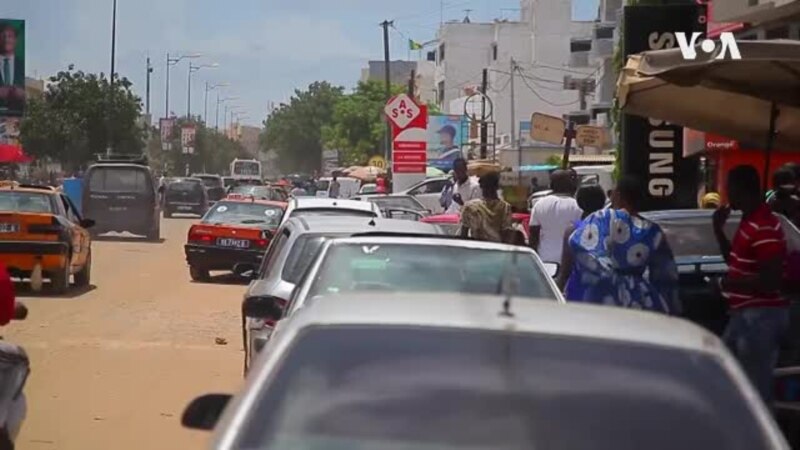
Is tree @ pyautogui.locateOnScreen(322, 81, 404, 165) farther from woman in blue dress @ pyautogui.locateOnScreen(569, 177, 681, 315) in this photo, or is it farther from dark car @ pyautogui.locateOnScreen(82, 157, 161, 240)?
woman in blue dress @ pyautogui.locateOnScreen(569, 177, 681, 315)

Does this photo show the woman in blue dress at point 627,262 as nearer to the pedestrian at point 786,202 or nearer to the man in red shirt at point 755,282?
the man in red shirt at point 755,282

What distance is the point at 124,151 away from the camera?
71.1 m

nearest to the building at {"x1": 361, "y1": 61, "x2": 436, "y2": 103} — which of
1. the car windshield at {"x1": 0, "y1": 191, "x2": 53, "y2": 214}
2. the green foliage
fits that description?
the green foliage

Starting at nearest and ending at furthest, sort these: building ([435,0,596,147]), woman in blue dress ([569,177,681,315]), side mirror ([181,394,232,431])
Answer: side mirror ([181,394,232,431]) → woman in blue dress ([569,177,681,315]) → building ([435,0,596,147])

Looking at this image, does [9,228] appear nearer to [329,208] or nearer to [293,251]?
[329,208]

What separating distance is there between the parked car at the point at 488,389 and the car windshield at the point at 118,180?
1273 inches

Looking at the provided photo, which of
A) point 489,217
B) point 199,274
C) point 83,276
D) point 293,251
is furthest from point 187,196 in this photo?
point 293,251

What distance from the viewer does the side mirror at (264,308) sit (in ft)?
31.2

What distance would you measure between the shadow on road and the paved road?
11 centimetres

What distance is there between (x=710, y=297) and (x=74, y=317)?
10020 millimetres

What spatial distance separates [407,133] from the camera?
35.9 m

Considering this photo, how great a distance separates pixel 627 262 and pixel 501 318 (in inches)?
183

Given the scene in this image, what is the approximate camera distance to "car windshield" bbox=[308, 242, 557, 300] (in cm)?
822

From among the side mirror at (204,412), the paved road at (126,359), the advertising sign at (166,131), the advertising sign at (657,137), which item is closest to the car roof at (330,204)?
the paved road at (126,359)
